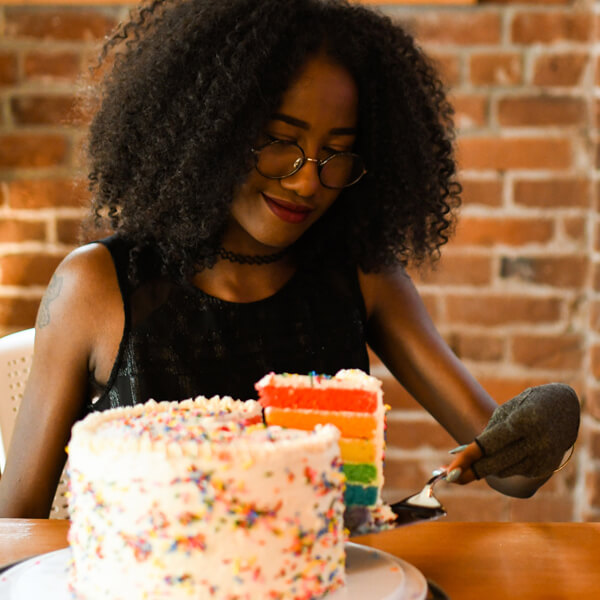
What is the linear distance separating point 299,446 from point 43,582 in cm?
26

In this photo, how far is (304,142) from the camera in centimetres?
123

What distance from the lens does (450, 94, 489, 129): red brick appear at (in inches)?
72.3

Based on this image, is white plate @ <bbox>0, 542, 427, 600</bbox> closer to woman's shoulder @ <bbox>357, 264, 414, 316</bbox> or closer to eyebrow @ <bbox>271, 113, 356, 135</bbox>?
eyebrow @ <bbox>271, 113, 356, 135</bbox>

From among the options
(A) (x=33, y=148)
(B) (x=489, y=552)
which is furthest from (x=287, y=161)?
(A) (x=33, y=148)

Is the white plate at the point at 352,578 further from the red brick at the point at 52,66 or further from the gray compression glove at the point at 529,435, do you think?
the red brick at the point at 52,66

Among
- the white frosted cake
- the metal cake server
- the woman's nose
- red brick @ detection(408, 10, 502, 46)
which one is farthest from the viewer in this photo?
red brick @ detection(408, 10, 502, 46)

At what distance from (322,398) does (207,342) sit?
59cm

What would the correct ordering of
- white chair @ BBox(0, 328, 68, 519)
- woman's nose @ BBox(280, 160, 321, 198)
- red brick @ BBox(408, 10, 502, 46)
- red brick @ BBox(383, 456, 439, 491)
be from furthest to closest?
red brick @ BBox(383, 456, 439, 491) < red brick @ BBox(408, 10, 502, 46) < white chair @ BBox(0, 328, 68, 519) < woman's nose @ BBox(280, 160, 321, 198)

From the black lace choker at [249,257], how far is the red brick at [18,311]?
652 millimetres

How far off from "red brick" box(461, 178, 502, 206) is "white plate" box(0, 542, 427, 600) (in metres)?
1.18

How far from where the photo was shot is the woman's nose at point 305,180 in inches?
47.9

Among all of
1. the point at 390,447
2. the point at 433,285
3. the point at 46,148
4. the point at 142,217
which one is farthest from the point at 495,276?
the point at 46,148

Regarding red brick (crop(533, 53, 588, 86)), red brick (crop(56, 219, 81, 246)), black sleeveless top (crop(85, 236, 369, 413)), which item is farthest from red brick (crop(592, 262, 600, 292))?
red brick (crop(56, 219, 81, 246))

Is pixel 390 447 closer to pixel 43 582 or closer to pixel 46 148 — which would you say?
pixel 46 148
